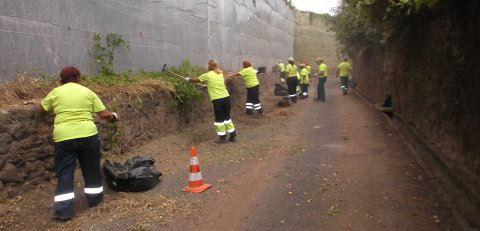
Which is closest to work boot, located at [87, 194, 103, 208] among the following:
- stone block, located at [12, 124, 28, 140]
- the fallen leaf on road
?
stone block, located at [12, 124, 28, 140]

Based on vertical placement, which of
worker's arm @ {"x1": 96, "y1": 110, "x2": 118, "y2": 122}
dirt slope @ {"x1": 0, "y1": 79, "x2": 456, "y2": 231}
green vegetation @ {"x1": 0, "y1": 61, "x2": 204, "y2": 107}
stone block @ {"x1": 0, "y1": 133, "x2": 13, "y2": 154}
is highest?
green vegetation @ {"x1": 0, "y1": 61, "x2": 204, "y2": 107}

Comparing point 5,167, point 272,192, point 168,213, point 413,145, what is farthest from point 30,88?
point 413,145

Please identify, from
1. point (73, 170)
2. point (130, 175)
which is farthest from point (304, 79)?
point (73, 170)

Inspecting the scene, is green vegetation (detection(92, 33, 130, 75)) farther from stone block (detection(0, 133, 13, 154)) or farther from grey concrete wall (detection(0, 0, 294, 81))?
stone block (detection(0, 133, 13, 154))

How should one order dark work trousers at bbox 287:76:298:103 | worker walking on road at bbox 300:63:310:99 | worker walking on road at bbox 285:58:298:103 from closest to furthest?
worker walking on road at bbox 285:58:298:103, dark work trousers at bbox 287:76:298:103, worker walking on road at bbox 300:63:310:99

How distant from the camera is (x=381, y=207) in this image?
5.44m

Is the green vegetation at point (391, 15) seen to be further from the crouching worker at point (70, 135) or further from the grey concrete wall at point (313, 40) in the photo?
the grey concrete wall at point (313, 40)

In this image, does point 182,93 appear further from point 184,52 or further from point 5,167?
point 5,167

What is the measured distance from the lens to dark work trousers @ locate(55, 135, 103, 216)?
17.3 ft

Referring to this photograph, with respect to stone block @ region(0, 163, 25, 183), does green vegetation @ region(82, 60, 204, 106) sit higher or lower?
higher

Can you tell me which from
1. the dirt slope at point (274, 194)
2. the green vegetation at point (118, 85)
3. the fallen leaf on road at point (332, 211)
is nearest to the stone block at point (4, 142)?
the green vegetation at point (118, 85)

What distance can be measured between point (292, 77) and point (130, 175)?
472 inches

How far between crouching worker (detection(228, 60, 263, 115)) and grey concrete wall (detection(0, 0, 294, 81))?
1.27 meters

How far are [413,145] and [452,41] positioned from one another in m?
2.90
